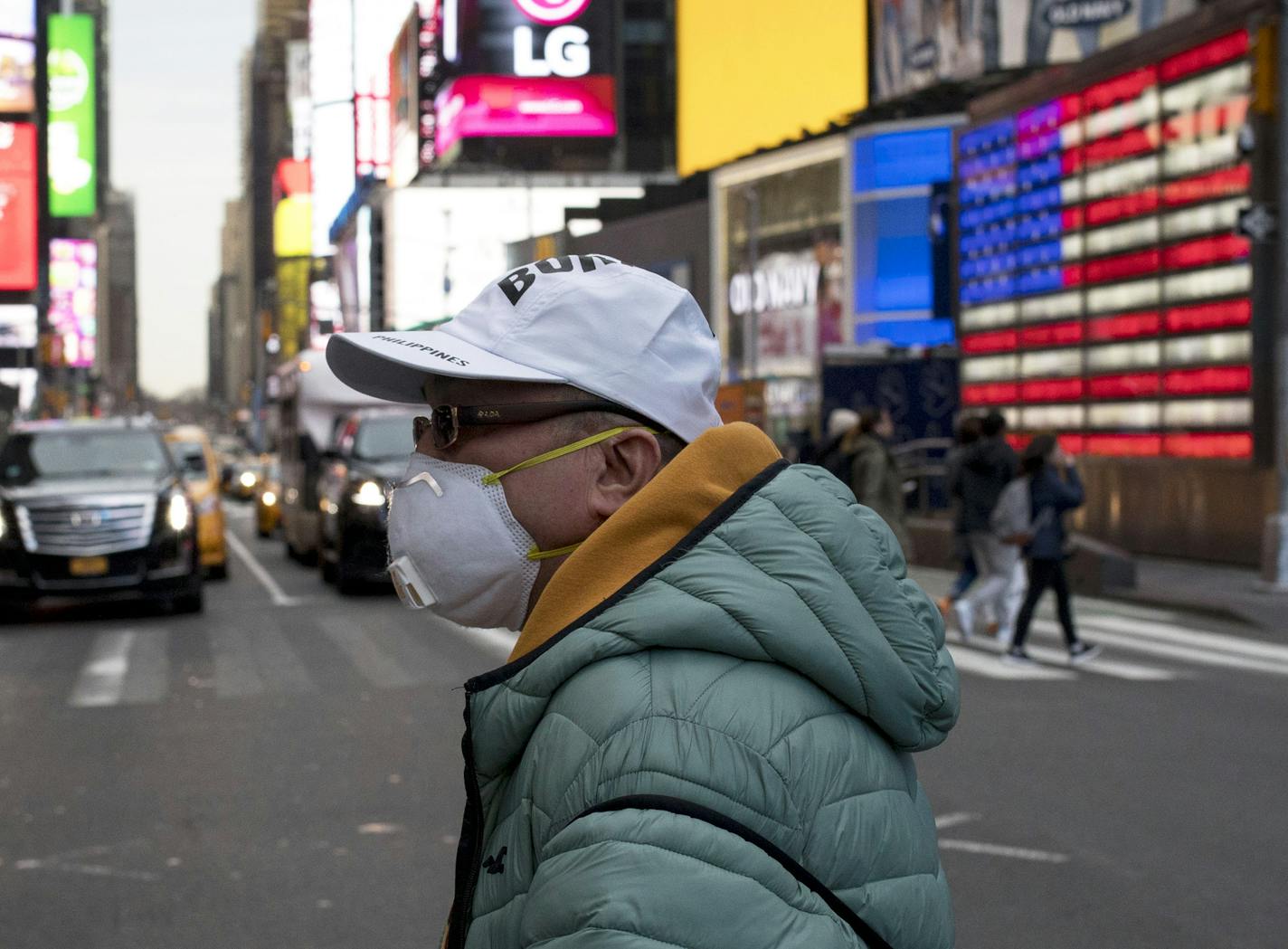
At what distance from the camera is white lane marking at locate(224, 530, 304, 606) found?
19.2m

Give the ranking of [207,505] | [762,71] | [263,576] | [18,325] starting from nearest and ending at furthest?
[207,505]
[263,576]
[762,71]
[18,325]

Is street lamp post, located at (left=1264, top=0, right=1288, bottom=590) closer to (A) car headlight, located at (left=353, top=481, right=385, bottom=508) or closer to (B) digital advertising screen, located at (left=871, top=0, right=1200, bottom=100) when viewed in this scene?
(A) car headlight, located at (left=353, top=481, right=385, bottom=508)

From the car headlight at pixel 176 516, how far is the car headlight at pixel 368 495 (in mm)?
2538

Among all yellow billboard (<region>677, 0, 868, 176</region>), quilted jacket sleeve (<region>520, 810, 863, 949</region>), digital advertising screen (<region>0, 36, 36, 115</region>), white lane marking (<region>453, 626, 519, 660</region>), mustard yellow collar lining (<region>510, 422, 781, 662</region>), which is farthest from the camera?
digital advertising screen (<region>0, 36, 36, 115</region>)

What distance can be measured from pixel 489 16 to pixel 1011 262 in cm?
6688

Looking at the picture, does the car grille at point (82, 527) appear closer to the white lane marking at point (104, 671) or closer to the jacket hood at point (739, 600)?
the white lane marking at point (104, 671)

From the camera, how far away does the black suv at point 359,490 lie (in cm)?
1930

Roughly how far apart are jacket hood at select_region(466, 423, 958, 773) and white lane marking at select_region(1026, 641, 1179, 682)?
34.4 ft

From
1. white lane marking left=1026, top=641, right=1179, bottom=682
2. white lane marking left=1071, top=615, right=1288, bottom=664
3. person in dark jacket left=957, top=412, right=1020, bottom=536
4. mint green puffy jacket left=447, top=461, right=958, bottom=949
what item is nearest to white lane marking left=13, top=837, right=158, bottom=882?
mint green puffy jacket left=447, top=461, right=958, bottom=949

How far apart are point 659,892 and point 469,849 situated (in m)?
0.41

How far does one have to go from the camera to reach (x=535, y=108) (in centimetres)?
8912

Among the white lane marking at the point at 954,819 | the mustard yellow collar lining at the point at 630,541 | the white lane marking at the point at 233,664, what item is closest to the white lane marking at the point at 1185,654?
the white lane marking at the point at 954,819

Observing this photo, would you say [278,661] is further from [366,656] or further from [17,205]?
[17,205]

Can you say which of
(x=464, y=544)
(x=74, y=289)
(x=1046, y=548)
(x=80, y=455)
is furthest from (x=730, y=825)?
(x=74, y=289)
